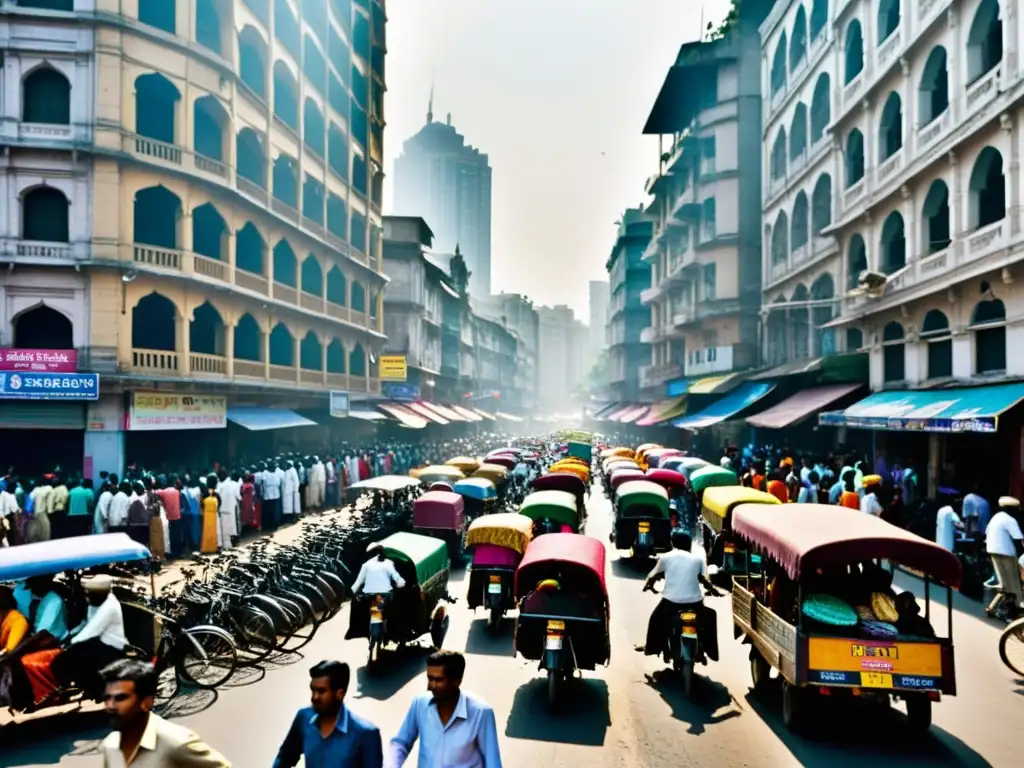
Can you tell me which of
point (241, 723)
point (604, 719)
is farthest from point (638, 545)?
point (241, 723)

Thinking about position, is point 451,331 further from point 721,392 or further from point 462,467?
point 462,467

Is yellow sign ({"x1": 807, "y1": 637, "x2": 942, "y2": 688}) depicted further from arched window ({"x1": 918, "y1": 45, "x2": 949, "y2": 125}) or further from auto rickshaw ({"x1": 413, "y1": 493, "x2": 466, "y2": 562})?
arched window ({"x1": 918, "y1": 45, "x2": 949, "y2": 125})

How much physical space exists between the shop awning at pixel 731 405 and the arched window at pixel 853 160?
26.7 feet

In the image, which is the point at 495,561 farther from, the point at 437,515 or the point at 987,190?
the point at 987,190

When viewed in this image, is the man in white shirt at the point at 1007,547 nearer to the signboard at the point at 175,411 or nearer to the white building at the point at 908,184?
the white building at the point at 908,184

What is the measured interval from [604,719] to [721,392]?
94.9 ft

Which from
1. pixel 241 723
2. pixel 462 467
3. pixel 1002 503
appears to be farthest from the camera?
pixel 462 467

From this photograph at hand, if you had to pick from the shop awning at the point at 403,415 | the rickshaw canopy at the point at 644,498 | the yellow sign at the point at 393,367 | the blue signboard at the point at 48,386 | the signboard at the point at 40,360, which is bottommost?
the rickshaw canopy at the point at 644,498

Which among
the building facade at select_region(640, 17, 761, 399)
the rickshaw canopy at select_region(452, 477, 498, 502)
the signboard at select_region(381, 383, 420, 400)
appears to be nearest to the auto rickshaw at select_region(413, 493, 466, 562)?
the rickshaw canopy at select_region(452, 477, 498, 502)

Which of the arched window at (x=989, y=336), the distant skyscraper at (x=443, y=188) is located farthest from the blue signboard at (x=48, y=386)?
the distant skyscraper at (x=443, y=188)

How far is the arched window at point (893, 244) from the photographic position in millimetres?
22016

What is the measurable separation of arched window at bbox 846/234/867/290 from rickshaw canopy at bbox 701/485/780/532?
1349 centimetres

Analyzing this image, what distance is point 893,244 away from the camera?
22.8 m

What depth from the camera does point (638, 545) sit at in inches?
599
